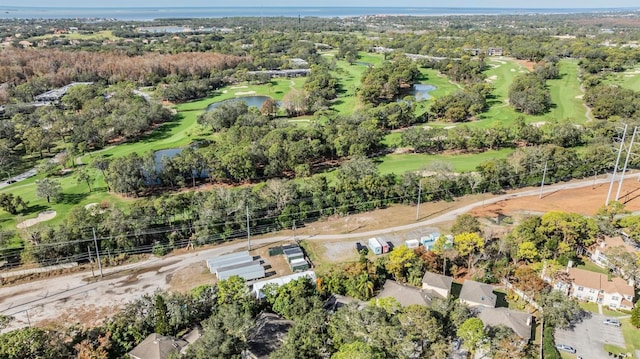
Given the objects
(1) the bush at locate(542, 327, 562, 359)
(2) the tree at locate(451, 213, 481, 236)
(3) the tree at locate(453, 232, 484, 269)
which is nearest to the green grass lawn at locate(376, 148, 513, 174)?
(2) the tree at locate(451, 213, 481, 236)

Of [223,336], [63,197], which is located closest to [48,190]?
[63,197]

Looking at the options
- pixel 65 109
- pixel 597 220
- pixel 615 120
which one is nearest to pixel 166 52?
pixel 65 109

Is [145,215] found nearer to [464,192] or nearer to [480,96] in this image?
[464,192]

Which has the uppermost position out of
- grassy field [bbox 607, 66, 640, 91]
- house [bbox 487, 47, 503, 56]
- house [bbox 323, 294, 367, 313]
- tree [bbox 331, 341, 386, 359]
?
house [bbox 487, 47, 503, 56]

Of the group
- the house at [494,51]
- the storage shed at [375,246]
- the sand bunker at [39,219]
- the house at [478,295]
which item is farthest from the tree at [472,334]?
the house at [494,51]

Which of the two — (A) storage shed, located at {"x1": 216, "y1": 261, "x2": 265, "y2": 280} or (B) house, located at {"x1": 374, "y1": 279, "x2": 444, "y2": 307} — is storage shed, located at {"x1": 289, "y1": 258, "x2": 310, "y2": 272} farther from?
(B) house, located at {"x1": 374, "y1": 279, "x2": 444, "y2": 307}

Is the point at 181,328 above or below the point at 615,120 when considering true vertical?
below

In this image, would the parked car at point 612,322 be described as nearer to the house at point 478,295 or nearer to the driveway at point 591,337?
the driveway at point 591,337
